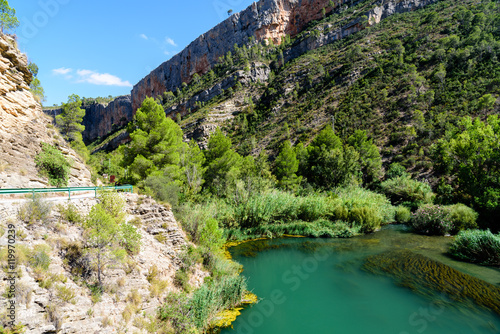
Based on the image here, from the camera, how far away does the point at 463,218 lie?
1819 centimetres

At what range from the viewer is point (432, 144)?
1416 inches

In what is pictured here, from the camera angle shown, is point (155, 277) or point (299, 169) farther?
point (299, 169)

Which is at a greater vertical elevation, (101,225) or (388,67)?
(388,67)

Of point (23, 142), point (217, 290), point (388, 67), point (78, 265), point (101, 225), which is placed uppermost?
point (388, 67)

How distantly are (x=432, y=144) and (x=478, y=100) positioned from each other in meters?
10.2

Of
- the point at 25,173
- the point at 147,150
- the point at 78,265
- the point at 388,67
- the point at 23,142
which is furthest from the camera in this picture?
the point at 388,67

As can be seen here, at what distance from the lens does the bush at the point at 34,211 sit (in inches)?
249

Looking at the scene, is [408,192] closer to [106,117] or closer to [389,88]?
[389,88]

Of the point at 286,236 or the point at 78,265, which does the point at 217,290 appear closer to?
the point at 78,265

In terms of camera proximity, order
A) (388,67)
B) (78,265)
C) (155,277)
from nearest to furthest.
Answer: (78,265) → (155,277) → (388,67)

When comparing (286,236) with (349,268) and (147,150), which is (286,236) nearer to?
(349,268)

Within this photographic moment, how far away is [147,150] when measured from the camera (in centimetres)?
1967

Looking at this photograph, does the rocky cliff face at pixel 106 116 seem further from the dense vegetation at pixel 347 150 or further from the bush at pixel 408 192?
the bush at pixel 408 192

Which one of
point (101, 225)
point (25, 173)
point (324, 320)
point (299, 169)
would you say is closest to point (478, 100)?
point (299, 169)
